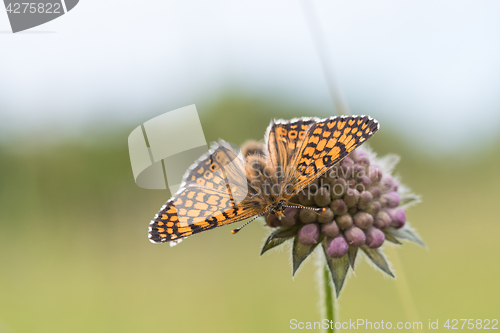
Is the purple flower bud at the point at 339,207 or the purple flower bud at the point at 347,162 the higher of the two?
the purple flower bud at the point at 347,162

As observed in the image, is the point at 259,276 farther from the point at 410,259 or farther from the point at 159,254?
the point at 410,259

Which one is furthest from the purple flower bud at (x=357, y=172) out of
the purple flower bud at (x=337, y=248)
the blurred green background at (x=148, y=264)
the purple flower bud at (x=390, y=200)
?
the blurred green background at (x=148, y=264)

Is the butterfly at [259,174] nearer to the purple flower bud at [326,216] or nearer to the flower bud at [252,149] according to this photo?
the flower bud at [252,149]

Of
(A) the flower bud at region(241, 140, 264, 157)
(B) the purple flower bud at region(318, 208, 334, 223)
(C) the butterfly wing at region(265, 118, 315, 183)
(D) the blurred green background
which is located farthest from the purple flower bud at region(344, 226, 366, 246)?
(D) the blurred green background

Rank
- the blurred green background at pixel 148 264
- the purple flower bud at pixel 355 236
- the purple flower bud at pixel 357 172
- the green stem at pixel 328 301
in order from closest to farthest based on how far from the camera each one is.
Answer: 1. the green stem at pixel 328 301
2. the purple flower bud at pixel 355 236
3. the purple flower bud at pixel 357 172
4. the blurred green background at pixel 148 264

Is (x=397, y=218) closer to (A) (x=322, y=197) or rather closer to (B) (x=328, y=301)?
(A) (x=322, y=197)

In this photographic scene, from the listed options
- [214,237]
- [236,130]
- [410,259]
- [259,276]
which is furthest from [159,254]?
[410,259]
